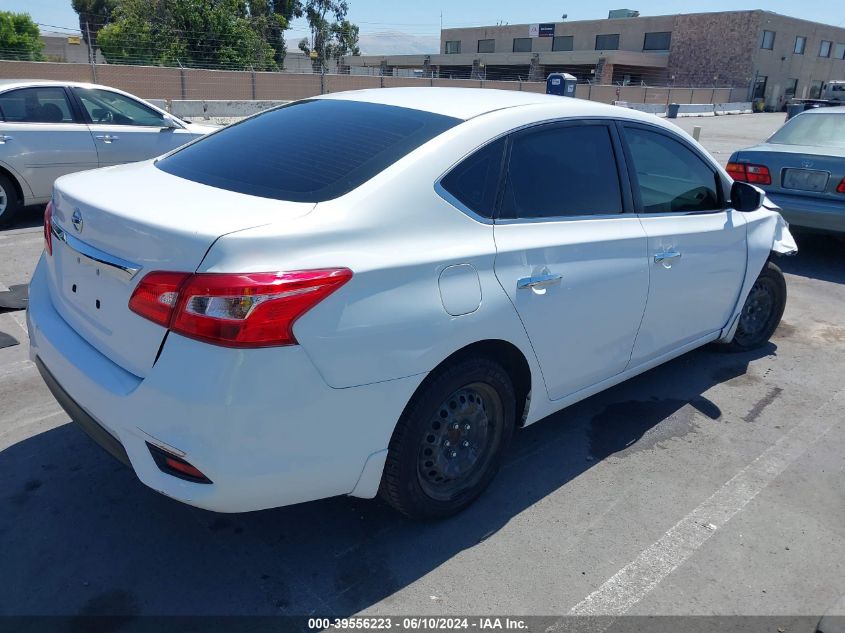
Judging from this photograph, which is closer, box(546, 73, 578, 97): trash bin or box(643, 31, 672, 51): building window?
box(546, 73, 578, 97): trash bin

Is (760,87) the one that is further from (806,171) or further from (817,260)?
(806,171)

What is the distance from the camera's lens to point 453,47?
79938 mm

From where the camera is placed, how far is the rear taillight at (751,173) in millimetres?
7715

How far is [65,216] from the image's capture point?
2.91 m

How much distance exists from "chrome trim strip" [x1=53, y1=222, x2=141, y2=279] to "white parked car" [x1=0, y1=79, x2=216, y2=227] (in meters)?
5.47

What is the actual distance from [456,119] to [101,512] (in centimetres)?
231

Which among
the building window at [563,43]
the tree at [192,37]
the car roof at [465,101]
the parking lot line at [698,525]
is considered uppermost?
the building window at [563,43]

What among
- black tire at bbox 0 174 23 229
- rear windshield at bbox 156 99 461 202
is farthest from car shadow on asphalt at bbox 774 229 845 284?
black tire at bbox 0 174 23 229

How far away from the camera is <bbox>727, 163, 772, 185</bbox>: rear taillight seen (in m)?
7.71

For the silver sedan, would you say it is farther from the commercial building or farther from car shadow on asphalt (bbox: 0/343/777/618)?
the commercial building

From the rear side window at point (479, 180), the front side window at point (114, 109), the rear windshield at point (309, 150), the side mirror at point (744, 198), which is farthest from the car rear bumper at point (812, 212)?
the front side window at point (114, 109)

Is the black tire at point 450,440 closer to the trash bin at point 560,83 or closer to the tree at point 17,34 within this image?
the trash bin at point 560,83

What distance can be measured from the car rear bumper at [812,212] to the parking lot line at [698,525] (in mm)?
3574

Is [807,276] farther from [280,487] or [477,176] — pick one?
[280,487]
